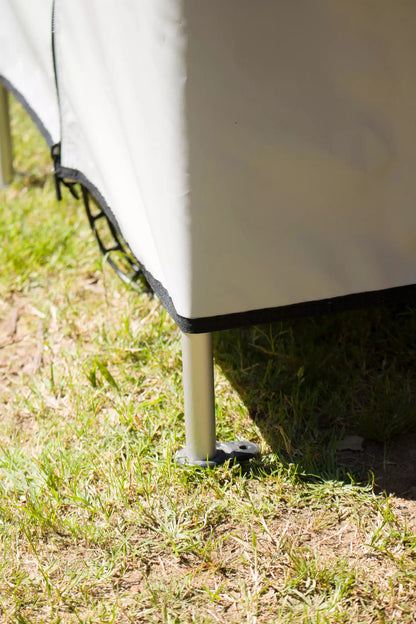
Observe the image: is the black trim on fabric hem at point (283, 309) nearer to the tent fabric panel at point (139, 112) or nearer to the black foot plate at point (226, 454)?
the tent fabric panel at point (139, 112)

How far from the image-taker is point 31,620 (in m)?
1.22

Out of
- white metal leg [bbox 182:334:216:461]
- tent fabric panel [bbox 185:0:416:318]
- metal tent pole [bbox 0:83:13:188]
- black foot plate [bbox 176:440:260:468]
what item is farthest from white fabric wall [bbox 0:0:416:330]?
metal tent pole [bbox 0:83:13:188]

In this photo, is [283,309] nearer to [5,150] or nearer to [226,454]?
[226,454]

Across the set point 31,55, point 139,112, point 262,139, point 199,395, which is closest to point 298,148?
point 262,139

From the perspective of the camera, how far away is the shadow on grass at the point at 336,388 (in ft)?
5.10

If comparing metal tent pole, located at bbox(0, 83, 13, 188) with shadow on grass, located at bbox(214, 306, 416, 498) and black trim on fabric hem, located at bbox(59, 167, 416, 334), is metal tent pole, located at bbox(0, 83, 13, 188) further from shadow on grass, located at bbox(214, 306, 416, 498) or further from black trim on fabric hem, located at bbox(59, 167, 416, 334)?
black trim on fabric hem, located at bbox(59, 167, 416, 334)

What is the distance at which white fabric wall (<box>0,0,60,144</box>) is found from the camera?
6.06ft

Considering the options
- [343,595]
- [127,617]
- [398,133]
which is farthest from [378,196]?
[127,617]

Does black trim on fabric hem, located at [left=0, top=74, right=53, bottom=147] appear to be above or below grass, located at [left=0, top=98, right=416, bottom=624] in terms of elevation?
above

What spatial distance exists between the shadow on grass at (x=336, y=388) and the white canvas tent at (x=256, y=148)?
25 cm

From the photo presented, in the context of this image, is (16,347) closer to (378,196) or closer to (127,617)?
(127,617)

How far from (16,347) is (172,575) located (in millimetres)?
960

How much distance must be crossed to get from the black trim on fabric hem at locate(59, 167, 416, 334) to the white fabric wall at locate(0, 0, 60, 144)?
0.76 meters

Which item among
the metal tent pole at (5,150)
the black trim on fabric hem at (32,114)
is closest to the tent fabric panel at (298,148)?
the black trim on fabric hem at (32,114)
